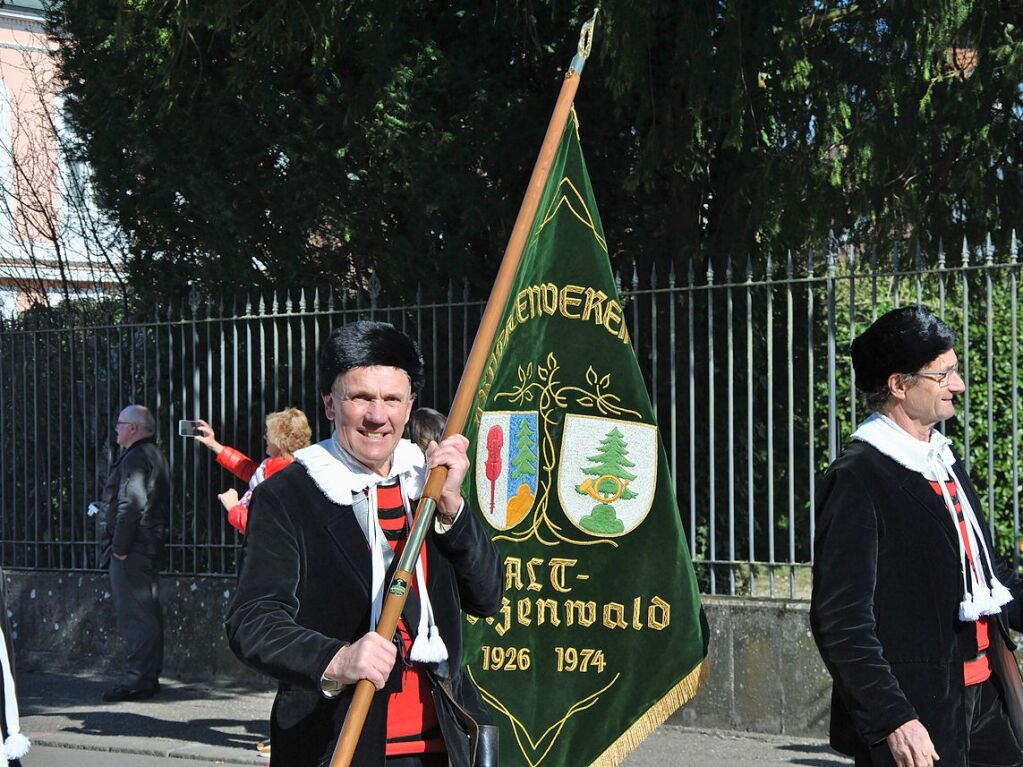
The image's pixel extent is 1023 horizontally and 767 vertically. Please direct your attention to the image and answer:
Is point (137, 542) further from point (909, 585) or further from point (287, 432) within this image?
point (909, 585)

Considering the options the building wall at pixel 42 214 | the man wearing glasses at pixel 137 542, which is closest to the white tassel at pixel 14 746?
the man wearing glasses at pixel 137 542

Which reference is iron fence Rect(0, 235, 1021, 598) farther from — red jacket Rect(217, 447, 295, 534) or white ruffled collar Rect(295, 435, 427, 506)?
white ruffled collar Rect(295, 435, 427, 506)

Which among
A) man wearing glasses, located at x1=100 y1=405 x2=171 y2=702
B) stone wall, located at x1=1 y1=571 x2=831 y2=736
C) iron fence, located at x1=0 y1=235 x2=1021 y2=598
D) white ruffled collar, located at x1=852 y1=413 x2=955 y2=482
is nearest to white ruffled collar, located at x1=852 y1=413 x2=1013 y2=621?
white ruffled collar, located at x1=852 y1=413 x2=955 y2=482

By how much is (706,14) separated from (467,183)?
6.66ft

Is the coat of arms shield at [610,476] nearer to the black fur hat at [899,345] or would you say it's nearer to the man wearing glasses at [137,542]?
the black fur hat at [899,345]

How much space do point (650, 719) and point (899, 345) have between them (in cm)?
185

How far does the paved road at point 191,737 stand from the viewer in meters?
8.17

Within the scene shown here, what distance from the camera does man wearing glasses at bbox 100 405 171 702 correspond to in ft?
33.5

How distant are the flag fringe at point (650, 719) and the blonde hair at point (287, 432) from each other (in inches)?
137

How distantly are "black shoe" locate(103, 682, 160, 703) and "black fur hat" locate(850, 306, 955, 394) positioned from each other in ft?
23.5

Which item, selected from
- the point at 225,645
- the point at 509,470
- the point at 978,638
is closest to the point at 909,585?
the point at 978,638

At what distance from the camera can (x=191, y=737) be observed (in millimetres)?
8867

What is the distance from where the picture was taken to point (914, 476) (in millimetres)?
3947

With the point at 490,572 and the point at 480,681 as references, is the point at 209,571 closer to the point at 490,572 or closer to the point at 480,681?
the point at 480,681
